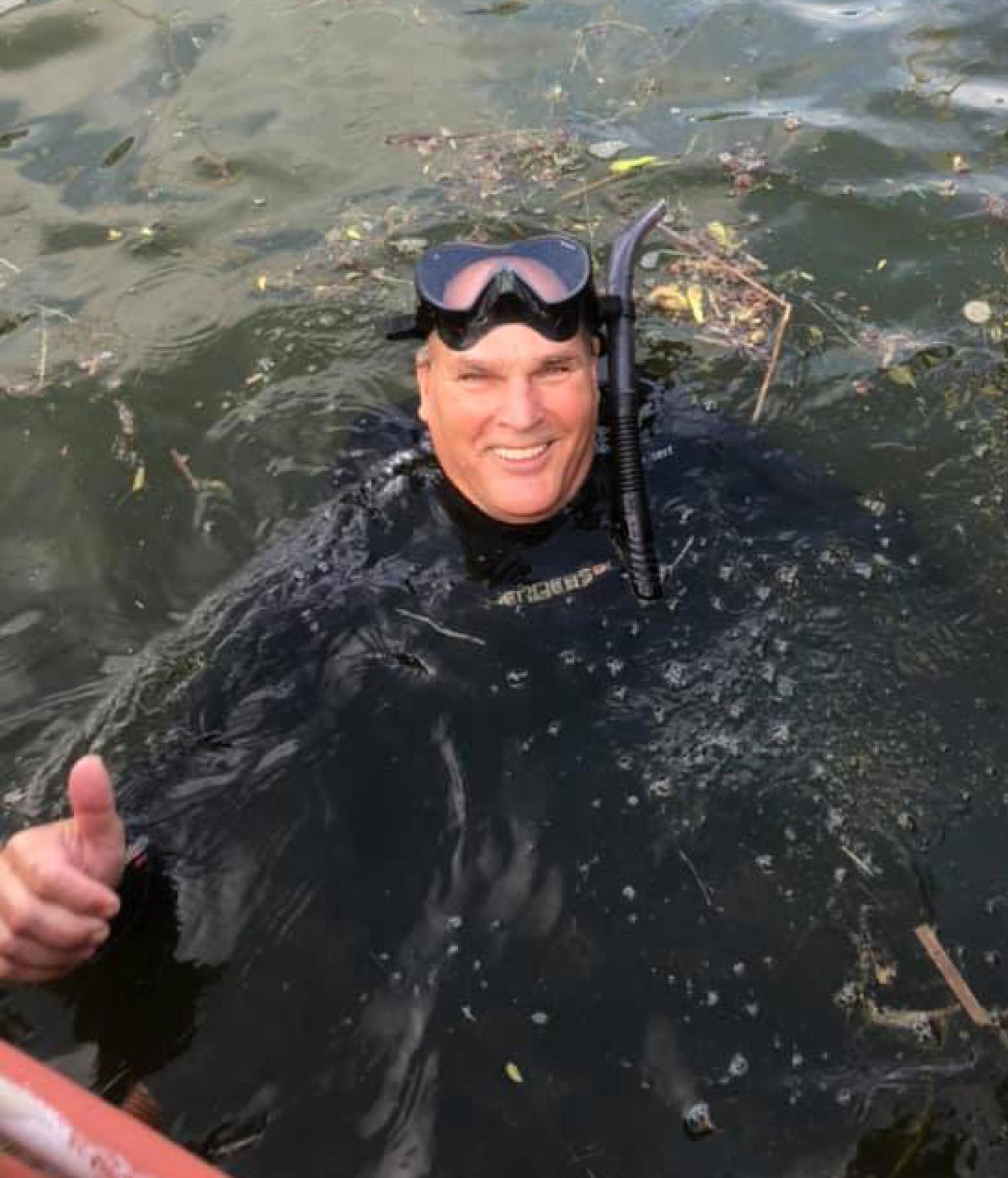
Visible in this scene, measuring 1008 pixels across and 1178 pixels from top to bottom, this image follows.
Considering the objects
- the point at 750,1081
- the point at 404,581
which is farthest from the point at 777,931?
the point at 404,581

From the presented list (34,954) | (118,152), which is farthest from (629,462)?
(118,152)

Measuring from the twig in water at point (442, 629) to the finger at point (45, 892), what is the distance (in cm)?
157

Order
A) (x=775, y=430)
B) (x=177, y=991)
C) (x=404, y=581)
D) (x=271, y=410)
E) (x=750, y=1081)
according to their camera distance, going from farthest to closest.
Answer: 1. (x=271, y=410)
2. (x=775, y=430)
3. (x=404, y=581)
4. (x=177, y=991)
5. (x=750, y=1081)

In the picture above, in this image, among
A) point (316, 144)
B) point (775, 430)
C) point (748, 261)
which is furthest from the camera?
point (316, 144)

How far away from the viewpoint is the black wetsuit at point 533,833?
265cm

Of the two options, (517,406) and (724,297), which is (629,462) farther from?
(724,297)

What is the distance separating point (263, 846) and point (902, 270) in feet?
13.7

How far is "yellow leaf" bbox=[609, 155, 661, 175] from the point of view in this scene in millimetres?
5887

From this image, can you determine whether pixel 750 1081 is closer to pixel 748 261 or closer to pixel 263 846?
pixel 263 846

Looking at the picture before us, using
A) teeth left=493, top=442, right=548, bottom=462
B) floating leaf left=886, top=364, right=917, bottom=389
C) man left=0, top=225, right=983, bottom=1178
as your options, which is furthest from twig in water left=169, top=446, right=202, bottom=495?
floating leaf left=886, top=364, right=917, bottom=389

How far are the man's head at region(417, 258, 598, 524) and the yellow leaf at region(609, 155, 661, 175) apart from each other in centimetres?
251

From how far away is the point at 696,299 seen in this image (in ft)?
17.1

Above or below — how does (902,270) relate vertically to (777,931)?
above

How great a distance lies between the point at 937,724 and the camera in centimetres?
338
